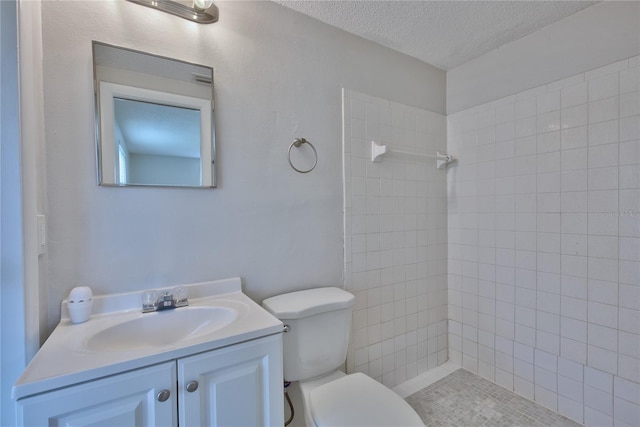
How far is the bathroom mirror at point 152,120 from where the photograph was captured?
44.8 inches

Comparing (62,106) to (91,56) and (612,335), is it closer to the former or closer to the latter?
(91,56)

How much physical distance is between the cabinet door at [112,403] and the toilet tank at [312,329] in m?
0.54

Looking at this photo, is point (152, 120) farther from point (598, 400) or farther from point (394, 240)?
point (598, 400)

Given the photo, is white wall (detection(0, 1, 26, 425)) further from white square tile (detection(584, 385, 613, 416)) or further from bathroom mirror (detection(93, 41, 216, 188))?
white square tile (detection(584, 385, 613, 416))

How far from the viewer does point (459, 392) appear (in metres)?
1.93

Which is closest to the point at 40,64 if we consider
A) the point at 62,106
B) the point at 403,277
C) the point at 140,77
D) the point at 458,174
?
the point at 62,106

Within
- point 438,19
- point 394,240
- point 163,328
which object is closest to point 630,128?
point 438,19

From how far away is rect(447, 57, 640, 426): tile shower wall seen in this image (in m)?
1.51

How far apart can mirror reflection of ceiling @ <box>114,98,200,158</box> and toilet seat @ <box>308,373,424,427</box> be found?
118 cm

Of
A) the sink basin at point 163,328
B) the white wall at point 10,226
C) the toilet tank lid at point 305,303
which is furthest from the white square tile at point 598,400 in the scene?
the white wall at point 10,226

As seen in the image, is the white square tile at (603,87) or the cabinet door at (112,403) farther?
the white square tile at (603,87)

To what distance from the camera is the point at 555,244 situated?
174 centimetres

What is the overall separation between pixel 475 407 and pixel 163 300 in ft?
6.17

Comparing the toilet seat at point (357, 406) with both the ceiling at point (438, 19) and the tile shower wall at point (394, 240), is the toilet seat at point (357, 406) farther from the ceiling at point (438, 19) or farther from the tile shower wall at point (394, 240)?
the ceiling at point (438, 19)
